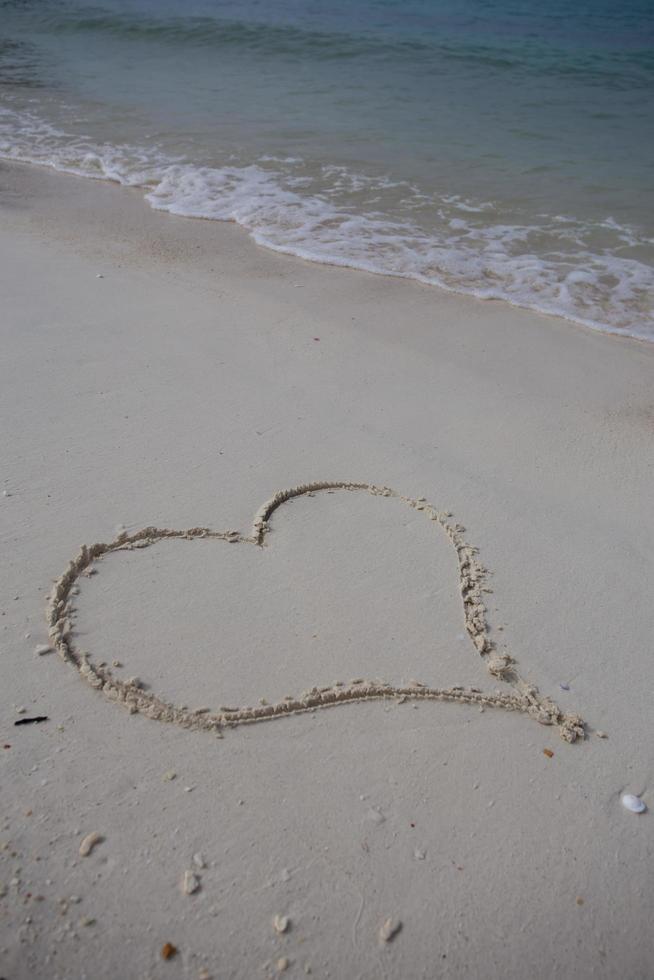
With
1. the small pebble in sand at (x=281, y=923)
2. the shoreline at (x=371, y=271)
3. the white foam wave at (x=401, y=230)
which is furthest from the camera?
the white foam wave at (x=401, y=230)

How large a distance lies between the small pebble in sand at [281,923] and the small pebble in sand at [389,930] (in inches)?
7.5

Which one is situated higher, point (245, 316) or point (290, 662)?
point (245, 316)

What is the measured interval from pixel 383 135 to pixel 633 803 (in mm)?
7388

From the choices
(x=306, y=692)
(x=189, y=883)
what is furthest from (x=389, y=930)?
(x=306, y=692)

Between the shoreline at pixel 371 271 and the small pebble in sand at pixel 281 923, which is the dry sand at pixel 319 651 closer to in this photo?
the small pebble in sand at pixel 281 923

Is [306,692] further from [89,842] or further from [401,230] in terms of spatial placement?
[401,230]

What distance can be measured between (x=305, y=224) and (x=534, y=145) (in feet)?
11.3

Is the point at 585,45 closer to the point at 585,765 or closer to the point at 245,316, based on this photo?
the point at 245,316

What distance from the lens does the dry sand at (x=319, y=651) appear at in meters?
1.42

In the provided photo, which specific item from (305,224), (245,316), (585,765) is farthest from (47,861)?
(305,224)

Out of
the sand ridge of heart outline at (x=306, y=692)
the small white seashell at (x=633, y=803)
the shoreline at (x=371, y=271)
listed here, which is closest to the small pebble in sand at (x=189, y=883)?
the sand ridge of heart outline at (x=306, y=692)

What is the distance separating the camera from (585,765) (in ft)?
5.70

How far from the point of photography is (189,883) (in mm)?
1433

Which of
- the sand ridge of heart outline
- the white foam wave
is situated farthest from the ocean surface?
the sand ridge of heart outline
